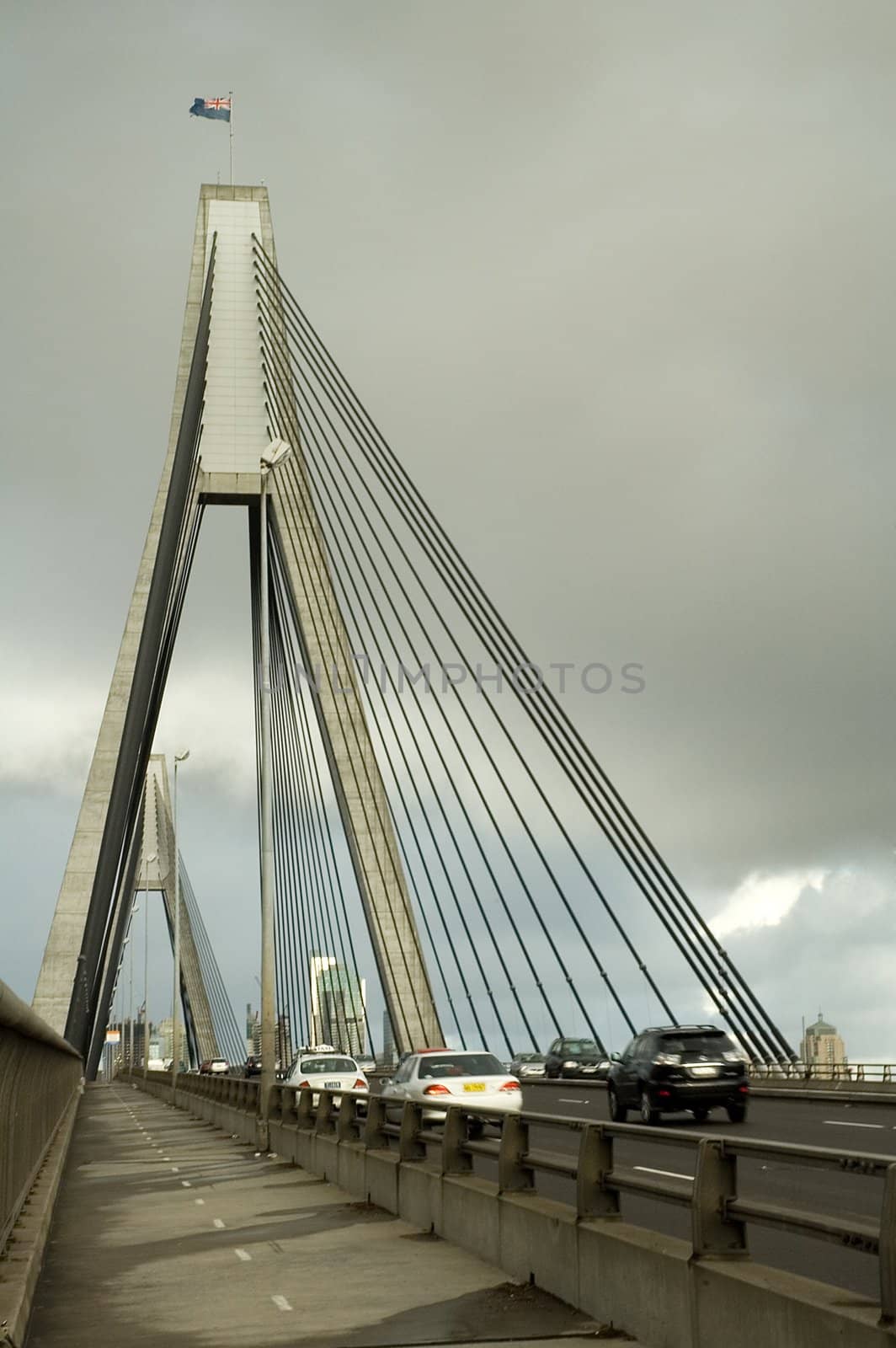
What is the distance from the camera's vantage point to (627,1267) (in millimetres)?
9141

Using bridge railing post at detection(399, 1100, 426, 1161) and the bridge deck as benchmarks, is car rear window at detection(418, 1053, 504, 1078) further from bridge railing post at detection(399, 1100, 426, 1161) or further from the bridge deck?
bridge railing post at detection(399, 1100, 426, 1161)

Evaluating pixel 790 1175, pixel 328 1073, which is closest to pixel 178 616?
pixel 328 1073

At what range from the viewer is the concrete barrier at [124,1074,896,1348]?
7.00 metres

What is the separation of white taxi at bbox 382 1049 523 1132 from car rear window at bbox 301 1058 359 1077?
30.2ft

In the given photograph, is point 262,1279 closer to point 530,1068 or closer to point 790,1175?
point 790,1175

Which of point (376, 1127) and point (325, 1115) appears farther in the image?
point (325, 1115)

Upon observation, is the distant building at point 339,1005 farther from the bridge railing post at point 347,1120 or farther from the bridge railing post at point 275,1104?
the bridge railing post at point 347,1120

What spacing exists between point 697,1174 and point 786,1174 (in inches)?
370

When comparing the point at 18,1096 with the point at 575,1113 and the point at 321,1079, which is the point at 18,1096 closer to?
the point at 575,1113

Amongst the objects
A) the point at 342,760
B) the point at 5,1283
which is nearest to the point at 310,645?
the point at 342,760

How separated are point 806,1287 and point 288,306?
118 feet

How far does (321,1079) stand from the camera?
111 feet

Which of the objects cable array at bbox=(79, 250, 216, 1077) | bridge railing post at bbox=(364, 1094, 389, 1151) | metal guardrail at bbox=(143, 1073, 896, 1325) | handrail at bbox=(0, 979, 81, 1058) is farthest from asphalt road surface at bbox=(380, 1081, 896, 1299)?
cable array at bbox=(79, 250, 216, 1077)

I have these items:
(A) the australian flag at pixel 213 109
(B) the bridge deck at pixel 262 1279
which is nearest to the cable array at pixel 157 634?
(A) the australian flag at pixel 213 109
